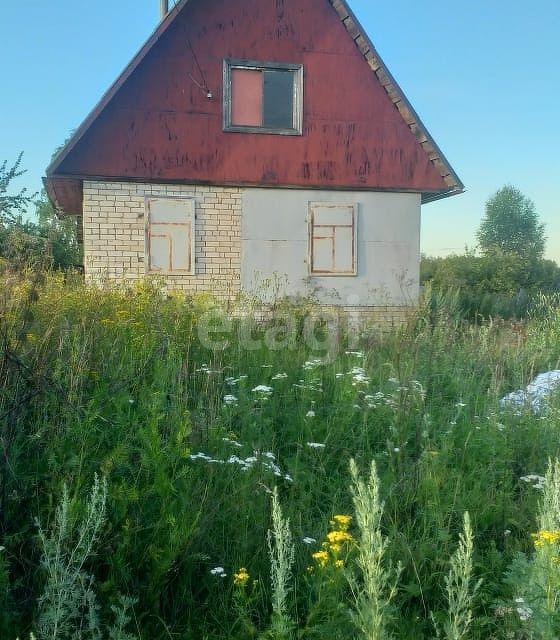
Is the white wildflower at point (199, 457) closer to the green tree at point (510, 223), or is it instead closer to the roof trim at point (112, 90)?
the roof trim at point (112, 90)

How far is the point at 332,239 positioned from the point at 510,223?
42295mm

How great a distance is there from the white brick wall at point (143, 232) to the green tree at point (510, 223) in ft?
134

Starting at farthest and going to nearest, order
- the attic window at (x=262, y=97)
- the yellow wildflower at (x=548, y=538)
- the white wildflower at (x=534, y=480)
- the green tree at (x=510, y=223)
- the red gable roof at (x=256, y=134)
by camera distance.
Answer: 1. the green tree at (x=510, y=223)
2. the attic window at (x=262, y=97)
3. the red gable roof at (x=256, y=134)
4. the white wildflower at (x=534, y=480)
5. the yellow wildflower at (x=548, y=538)

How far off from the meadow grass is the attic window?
266 inches

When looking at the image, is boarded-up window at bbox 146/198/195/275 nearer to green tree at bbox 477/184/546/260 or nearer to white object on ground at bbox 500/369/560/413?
white object on ground at bbox 500/369/560/413

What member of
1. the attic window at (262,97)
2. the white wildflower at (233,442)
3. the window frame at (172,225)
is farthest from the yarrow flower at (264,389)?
the attic window at (262,97)

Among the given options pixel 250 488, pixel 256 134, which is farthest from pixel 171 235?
pixel 250 488

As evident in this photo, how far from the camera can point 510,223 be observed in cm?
4881

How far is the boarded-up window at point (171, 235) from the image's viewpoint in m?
10.5

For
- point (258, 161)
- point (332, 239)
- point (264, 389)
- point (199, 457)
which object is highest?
point (258, 161)

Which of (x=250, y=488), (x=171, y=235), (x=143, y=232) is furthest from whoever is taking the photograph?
(x=171, y=235)

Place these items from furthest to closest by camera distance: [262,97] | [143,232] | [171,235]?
[262,97]
[171,235]
[143,232]

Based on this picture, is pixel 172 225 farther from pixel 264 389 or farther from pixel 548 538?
pixel 548 538

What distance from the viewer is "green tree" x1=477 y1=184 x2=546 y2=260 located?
4809 cm
